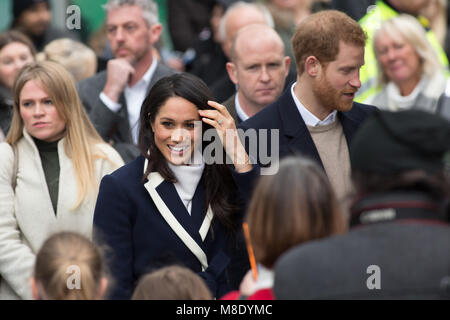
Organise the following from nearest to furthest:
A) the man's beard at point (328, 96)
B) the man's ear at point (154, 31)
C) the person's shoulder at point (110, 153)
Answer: the man's beard at point (328, 96)
the person's shoulder at point (110, 153)
the man's ear at point (154, 31)

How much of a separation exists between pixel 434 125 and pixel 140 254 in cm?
201

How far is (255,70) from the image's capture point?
6207 millimetres

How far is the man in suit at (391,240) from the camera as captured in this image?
9.55 feet

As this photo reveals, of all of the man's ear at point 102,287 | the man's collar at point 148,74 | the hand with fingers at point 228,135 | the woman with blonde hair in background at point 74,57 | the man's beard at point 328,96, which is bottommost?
the man's ear at point 102,287

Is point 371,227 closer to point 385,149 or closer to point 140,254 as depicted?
point 385,149

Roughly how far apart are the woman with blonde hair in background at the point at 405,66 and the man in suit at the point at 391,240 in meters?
3.55

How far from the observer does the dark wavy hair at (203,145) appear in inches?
184

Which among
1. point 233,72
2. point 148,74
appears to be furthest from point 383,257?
point 148,74

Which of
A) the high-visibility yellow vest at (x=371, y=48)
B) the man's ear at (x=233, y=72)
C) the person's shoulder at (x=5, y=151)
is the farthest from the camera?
the high-visibility yellow vest at (x=371, y=48)

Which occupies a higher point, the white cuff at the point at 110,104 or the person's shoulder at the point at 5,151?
the white cuff at the point at 110,104

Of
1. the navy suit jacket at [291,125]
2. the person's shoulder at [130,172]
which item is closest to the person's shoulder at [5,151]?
the person's shoulder at [130,172]

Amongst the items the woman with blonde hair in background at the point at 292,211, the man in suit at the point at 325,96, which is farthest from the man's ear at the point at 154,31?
the woman with blonde hair in background at the point at 292,211

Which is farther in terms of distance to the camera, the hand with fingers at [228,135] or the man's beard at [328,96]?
the man's beard at [328,96]

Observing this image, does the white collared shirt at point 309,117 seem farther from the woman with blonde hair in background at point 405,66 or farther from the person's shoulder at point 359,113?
the woman with blonde hair in background at point 405,66
